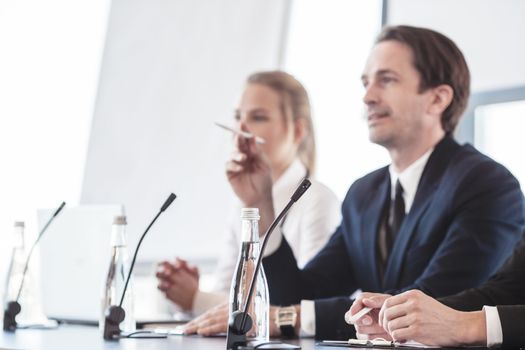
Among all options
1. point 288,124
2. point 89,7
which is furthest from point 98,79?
point 288,124

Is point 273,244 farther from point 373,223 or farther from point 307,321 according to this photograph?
point 307,321

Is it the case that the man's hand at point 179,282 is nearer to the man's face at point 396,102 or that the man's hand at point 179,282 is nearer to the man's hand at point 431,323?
the man's face at point 396,102

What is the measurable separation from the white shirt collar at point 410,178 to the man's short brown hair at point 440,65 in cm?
20

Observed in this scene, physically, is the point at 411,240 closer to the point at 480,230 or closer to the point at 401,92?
the point at 480,230

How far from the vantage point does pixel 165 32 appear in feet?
16.8

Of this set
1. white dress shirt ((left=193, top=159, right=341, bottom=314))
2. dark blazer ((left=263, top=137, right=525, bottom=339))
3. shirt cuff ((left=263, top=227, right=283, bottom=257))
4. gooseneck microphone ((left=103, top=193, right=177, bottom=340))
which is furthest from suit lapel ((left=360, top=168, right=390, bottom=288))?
gooseneck microphone ((left=103, top=193, right=177, bottom=340))

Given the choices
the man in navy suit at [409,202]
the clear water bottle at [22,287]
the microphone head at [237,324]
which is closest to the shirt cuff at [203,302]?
the man in navy suit at [409,202]

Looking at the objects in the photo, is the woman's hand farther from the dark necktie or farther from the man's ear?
the man's ear

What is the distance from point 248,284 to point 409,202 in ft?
3.78

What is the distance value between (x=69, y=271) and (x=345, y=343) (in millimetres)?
1148

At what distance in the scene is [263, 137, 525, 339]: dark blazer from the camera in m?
2.43

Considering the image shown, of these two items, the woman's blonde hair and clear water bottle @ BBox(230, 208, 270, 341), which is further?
the woman's blonde hair

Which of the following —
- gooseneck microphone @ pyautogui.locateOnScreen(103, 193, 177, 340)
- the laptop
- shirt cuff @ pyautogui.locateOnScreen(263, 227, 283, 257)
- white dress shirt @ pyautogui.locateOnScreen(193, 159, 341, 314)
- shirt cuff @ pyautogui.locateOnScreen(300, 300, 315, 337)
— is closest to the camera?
gooseneck microphone @ pyautogui.locateOnScreen(103, 193, 177, 340)

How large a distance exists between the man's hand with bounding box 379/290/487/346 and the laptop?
1062 mm
